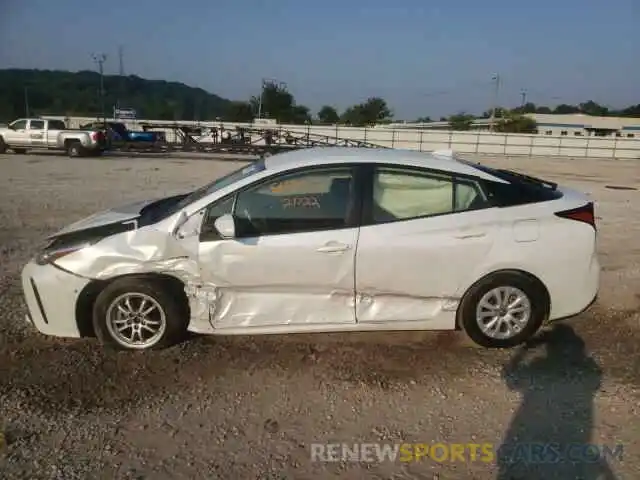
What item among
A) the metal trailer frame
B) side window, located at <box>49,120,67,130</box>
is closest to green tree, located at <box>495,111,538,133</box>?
the metal trailer frame

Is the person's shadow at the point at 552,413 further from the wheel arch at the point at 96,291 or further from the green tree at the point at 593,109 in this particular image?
the green tree at the point at 593,109

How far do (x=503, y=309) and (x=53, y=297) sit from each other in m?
3.31

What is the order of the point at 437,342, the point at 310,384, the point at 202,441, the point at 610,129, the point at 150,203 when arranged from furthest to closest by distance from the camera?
1. the point at 610,129
2. the point at 150,203
3. the point at 437,342
4. the point at 310,384
5. the point at 202,441

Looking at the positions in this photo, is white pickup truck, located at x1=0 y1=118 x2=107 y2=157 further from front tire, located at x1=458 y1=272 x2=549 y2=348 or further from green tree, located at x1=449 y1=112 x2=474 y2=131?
green tree, located at x1=449 y1=112 x2=474 y2=131

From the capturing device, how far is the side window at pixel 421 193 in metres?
3.77

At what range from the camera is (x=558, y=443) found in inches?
111

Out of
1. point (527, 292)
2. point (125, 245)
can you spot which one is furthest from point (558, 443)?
point (125, 245)

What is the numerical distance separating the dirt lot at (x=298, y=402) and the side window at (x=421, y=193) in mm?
1078

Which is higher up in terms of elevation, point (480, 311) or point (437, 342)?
point (480, 311)

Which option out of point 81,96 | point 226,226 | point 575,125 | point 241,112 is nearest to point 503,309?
point 226,226

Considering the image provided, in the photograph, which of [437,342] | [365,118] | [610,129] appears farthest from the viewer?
[365,118]

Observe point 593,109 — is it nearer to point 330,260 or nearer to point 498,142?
point 498,142

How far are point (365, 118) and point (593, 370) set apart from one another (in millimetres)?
89920

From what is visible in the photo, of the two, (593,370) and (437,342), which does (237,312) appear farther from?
(593,370)
